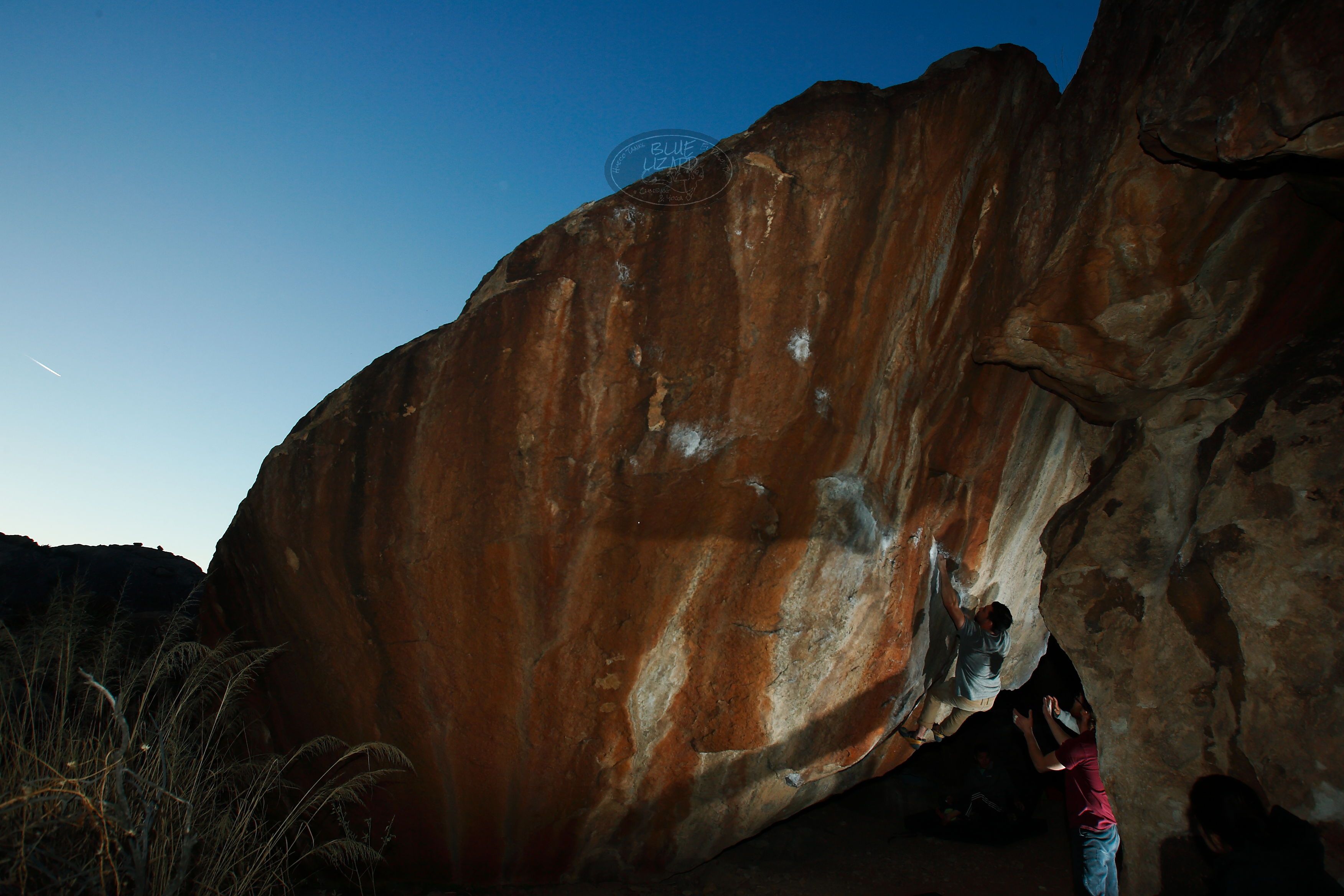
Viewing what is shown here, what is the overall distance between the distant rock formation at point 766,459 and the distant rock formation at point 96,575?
16.6ft

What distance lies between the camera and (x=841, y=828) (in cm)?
504

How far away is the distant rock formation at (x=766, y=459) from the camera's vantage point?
2645 millimetres

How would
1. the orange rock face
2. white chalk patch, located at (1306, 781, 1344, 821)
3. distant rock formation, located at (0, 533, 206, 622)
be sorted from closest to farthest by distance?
white chalk patch, located at (1306, 781, 1344, 821) → the orange rock face → distant rock formation, located at (0, 533, 206, 622)

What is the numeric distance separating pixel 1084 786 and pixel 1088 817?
124mm

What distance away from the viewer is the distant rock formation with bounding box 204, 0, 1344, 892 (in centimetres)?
264

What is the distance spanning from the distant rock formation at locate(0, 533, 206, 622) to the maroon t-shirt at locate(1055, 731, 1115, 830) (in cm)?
724

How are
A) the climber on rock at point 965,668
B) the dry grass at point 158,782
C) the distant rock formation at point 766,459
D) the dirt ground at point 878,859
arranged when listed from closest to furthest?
the dry grass at point 158,782, the distant rock formation at point 766,459, the climber on rock at point 965,668, the dirt ground at point 878,859

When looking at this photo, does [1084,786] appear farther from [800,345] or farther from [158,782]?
[158,782]

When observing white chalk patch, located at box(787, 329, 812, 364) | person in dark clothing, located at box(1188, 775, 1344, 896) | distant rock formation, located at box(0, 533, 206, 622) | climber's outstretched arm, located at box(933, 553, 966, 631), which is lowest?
person in dark clothing, located at box(1188, 775, 1344, 896)

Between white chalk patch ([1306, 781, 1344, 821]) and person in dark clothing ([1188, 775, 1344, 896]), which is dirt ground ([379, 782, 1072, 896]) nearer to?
person in dark clothing ([1188, 775, 1344, 896])

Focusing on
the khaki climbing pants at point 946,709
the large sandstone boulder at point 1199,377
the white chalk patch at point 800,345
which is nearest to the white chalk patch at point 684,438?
the white chalk patch at point 800,345

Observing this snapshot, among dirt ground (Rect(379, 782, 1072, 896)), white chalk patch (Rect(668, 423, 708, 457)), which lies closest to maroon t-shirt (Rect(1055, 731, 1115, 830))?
dirt ground (Rect(379, 782, 1072, 896))

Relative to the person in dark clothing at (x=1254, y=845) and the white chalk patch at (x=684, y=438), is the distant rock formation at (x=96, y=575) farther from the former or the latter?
the person in dark clothing at (x=1254, y=845)

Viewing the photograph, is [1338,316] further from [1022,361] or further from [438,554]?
[438,554]
